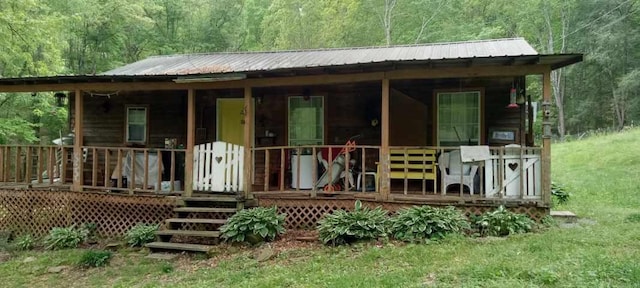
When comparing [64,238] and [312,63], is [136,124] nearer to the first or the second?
[64,238]

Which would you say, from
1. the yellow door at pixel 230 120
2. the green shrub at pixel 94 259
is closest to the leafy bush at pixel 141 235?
the green shrub at pixel 94 259

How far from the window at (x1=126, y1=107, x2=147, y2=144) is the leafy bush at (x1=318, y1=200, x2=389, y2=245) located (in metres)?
5.96

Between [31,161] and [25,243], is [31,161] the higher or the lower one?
the higher one

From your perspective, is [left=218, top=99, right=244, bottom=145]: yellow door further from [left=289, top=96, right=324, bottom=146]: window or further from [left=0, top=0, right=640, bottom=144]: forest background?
[left=0, top=0, right=640, bottom=144]: forest background

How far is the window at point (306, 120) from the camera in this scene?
9281 mm

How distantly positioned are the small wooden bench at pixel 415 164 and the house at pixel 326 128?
2 centimetres

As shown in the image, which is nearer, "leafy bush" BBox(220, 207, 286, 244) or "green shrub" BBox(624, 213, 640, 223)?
"leafy bush" BBox(220, 207, 286, 244)

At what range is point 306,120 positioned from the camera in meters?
9.39

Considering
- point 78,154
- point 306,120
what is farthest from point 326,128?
point 78,154

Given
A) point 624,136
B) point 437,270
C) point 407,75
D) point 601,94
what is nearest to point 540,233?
point 437,270

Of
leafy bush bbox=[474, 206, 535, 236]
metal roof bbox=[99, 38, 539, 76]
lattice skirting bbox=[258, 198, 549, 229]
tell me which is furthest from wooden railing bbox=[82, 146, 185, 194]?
leafy bush bbox=[474, 206, 535, 236]

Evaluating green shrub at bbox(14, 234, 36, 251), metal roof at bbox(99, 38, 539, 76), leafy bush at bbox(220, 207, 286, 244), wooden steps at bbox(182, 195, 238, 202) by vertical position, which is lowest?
green shrub at bbox(14, 234, 36, 251)

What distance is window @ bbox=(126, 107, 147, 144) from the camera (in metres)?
10.3

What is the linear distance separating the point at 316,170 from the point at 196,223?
7.27 ft
